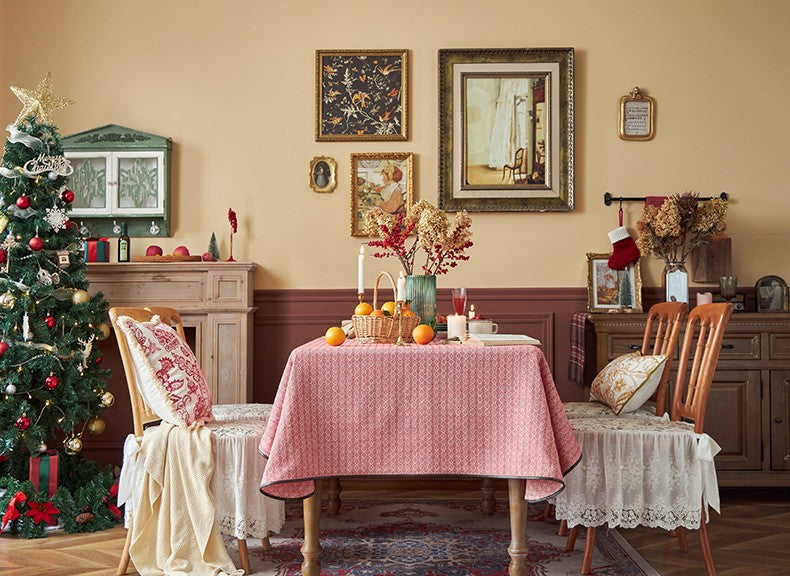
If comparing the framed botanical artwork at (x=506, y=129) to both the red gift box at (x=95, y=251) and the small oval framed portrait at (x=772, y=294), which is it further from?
the red gift box at (x=95, y=251)

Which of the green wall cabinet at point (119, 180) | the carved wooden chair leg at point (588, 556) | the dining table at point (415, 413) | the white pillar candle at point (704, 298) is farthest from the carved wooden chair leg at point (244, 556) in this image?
the white pillar candle at point (704, 298)

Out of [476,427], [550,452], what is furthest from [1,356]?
[550,452]

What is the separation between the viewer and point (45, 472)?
3996 millimetres

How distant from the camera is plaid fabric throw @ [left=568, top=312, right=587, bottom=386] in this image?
4.48 meters

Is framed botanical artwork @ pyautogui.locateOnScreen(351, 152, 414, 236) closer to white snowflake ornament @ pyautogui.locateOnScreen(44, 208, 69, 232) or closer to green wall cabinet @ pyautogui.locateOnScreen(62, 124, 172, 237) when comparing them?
green wall cabinet @ pyautogui.locateOnScreen(62, 124, 172, 237)

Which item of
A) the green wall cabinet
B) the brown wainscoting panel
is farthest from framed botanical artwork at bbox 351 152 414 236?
the green wall cabinet

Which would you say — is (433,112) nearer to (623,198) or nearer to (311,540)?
(623,198)

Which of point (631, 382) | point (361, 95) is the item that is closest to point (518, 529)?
point (631, 382)

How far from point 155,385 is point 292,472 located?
767mm

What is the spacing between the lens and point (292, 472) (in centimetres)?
264

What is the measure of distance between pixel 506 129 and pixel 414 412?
101 inches

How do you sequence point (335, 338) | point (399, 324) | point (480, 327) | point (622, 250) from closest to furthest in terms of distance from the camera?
point (335, 338) → point (399, 324) → point (480, 327) → point (622, 250)

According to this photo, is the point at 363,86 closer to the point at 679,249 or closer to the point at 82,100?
the point at 82,100

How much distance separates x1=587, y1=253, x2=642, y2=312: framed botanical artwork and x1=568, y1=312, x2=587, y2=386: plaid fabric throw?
5.7 inches
